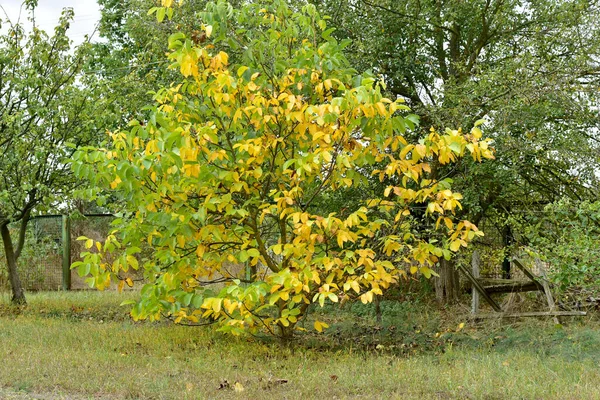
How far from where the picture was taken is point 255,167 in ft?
20.4

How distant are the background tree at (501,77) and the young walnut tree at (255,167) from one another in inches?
106

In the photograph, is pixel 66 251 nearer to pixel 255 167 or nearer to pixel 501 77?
pixel 255 167

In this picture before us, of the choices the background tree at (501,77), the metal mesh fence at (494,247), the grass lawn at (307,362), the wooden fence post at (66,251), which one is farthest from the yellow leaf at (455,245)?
the wooden fence post at (66,251)

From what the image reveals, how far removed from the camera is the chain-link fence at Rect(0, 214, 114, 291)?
14.9 meters

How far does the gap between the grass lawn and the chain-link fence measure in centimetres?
525

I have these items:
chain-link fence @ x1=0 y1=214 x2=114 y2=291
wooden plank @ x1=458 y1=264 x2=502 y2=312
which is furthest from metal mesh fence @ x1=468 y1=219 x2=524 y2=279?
chain-link fence @ x1=0 y1=214 x2=114 y2=291

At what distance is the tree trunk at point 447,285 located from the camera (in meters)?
11.2

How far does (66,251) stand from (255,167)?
1012 centimetres

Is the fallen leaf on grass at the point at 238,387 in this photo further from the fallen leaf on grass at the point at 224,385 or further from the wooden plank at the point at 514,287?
the wooden plank at the point at 514,287

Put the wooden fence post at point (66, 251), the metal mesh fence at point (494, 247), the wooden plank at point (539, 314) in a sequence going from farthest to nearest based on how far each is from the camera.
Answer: the wooden fence post at point (66, 251)
the metal mesh fence at point (494, 247)
the wooden plank at point (539, 314)

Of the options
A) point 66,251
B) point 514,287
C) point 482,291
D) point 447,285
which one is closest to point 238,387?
point 482,291

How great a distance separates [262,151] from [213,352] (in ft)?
7.43

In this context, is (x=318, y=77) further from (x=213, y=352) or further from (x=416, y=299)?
(x=416, y=299)

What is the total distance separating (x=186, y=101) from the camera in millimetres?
6801
